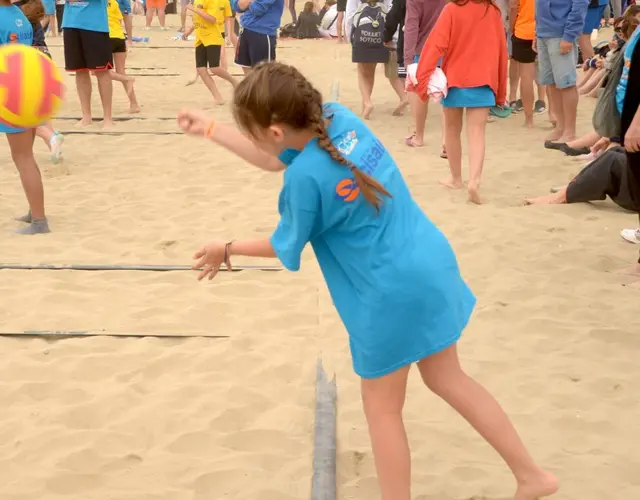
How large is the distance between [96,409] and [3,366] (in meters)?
0.65

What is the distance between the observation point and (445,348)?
8.21ft

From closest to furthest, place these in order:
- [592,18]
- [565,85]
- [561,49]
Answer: [561,49]
[565,85]
[592,18]

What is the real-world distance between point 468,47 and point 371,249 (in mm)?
4220

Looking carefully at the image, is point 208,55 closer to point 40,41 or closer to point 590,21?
point 40,41

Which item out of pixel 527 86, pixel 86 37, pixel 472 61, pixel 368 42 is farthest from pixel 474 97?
pixel 86 37

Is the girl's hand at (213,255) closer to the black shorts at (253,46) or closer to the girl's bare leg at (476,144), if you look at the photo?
the girl's bare leg at (476,144)

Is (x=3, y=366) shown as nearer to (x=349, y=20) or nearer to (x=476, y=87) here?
(x=476, y=87)

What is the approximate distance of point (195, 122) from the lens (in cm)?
272

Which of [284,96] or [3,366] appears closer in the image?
[284,96]

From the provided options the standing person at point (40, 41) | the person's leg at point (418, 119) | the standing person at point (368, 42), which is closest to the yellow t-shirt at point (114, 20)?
the standing person at point (40, 41)

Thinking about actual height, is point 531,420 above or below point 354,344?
below

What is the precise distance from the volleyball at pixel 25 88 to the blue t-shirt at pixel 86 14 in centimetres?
385

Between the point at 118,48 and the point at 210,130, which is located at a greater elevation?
the point at 210,130

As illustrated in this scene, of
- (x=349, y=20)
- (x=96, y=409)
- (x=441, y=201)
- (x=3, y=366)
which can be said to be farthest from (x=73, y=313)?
(x=349, y=20)
